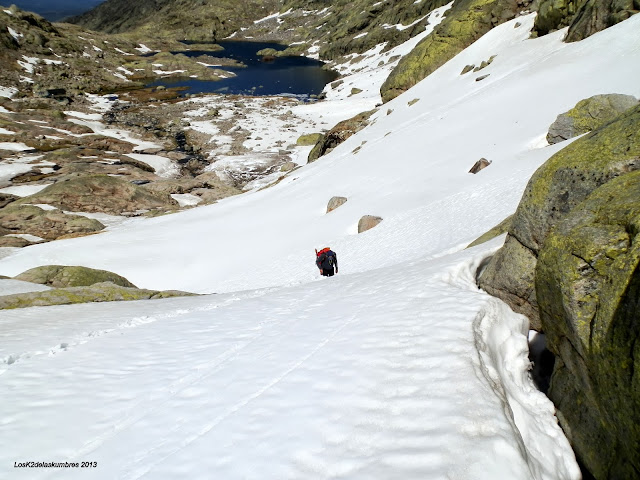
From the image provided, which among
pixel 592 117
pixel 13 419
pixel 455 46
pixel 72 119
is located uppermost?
pixel 72 119

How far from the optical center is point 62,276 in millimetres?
16703

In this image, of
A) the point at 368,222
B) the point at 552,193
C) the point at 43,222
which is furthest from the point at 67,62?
the point at 552,193

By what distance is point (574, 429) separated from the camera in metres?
4.53

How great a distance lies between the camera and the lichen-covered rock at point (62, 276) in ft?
53.5

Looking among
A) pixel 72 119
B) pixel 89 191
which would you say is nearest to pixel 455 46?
pixel 89 191

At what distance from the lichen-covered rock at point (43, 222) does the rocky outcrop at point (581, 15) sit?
38329 mm

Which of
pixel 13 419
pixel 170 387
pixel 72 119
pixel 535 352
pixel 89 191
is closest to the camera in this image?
pixel 13 419

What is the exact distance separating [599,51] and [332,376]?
2740 centimetres

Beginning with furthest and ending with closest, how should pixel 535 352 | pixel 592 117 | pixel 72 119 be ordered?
pixel 72 119 < pixel 592 117 < pixel 535 352

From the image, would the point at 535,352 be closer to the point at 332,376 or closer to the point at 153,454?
the point at 332,376

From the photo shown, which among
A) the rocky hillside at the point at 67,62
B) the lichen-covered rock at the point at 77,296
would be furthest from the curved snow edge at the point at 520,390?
the rocky hillside at the point at 67,62

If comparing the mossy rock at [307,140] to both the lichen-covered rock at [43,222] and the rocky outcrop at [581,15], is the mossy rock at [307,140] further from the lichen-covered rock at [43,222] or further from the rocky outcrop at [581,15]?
the lichen-covered rock at [43,222]

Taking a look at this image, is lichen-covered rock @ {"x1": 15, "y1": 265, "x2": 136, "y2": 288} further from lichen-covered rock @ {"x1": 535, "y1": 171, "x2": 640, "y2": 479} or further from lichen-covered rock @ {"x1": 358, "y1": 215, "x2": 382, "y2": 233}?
lichen-covered rock @ {"x1": 535, "y1": 171, "x2": 640, "y2": 479}

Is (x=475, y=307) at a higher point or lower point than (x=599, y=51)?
lower
